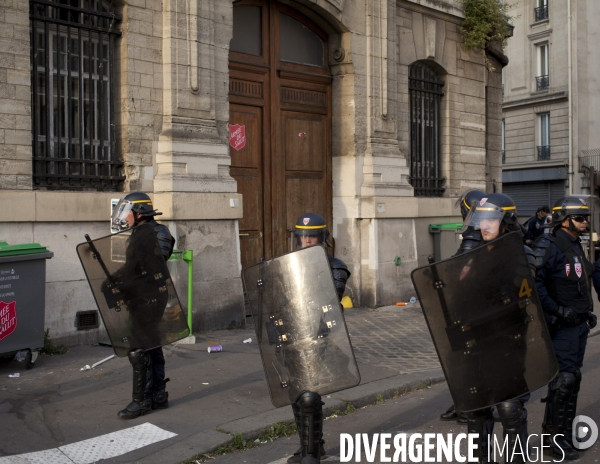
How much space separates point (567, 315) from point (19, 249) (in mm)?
5065

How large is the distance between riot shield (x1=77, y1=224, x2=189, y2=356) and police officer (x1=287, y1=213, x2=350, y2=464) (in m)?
1.54

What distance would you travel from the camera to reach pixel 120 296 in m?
6.02

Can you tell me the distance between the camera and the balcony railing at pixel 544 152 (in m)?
31.7

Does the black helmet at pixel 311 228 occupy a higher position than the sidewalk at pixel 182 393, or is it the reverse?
the black helmet at pixel 311 228

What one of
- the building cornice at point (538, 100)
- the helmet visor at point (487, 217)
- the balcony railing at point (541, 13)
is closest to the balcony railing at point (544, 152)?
the building cornice at point (538, 100)

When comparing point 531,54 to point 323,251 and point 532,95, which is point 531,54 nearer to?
point 532,95

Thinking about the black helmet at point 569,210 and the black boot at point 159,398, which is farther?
the black boot at point 159,398

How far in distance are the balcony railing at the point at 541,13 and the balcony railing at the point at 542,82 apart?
2.43 m

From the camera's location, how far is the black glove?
198 inches

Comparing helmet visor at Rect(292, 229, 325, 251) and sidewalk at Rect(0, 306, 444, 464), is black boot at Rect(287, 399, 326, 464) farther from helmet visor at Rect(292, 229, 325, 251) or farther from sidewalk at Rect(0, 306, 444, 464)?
helmet visor at Rect(292, 229, 325, 251)

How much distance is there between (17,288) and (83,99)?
272cm

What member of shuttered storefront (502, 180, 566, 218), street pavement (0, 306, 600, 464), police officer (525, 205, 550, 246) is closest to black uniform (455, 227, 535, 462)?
street pavement (0, 306, 600, 464)

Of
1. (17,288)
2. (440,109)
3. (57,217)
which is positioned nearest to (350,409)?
(17,288)

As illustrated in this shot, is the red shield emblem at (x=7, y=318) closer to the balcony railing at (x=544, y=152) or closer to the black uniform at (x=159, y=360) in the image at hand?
the black uniform at (x=159, y=360)
